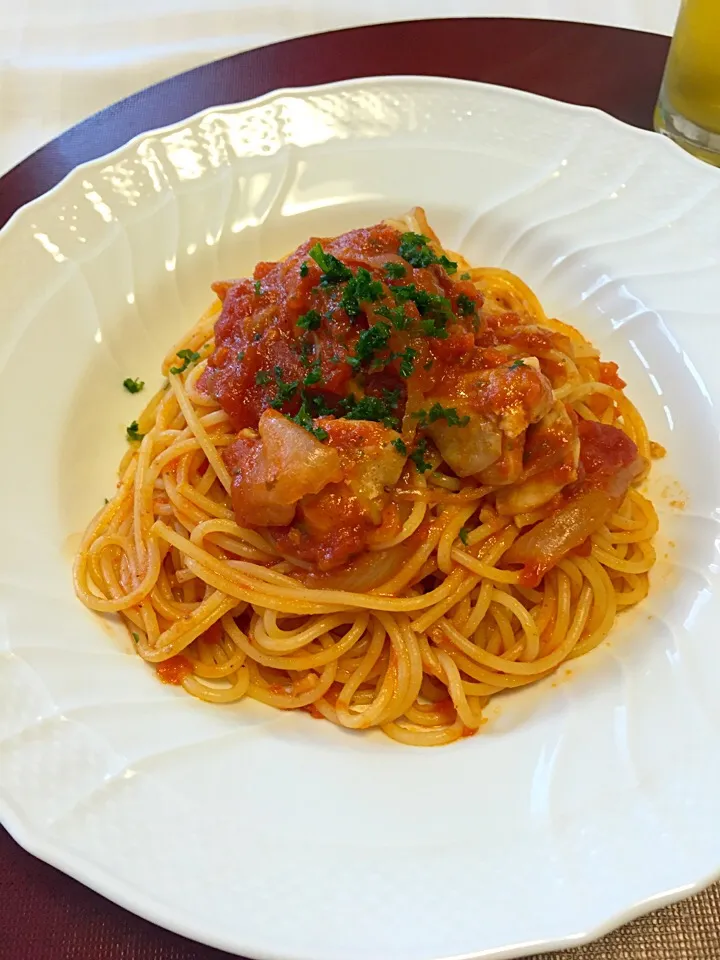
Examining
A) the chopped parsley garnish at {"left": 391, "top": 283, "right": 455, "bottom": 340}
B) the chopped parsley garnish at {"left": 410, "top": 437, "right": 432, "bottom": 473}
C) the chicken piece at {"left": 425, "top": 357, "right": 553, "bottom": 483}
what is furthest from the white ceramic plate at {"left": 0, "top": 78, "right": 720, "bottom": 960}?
the chopped parsley garnish at {"left": 391, "top": 283, "right": 455, "bottom": 340}

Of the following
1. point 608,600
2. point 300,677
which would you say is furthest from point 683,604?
point 300,677

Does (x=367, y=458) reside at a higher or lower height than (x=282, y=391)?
lower

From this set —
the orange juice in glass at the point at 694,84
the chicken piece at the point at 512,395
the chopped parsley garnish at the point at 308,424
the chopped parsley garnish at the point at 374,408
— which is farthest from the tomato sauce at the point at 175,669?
the orange juice in glass at the point at 694,84

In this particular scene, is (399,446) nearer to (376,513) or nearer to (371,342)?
(376,513)

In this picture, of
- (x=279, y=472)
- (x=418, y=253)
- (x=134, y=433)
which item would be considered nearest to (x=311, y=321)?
(x=418, y=253)

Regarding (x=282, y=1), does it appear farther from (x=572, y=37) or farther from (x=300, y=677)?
(x=300, y=677)

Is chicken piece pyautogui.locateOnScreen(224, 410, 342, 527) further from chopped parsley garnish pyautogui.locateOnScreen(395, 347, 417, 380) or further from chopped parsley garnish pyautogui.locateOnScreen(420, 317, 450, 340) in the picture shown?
chopped parsley garnish pyautogui.locateOnScreen(420, 317, 450, 340)

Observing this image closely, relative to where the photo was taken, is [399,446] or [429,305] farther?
[429,305]

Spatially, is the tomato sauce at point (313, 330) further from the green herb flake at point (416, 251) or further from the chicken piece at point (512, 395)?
the chicken piece at point (512, 395)
